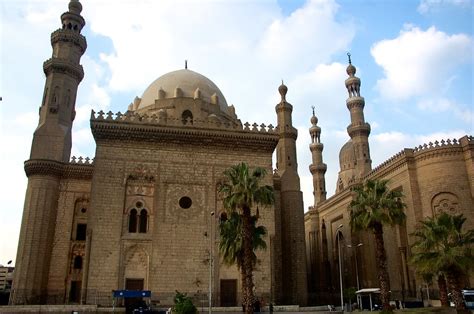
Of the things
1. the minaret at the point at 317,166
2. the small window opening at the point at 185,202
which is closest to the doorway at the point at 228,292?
the small window opening at the point at 185,202

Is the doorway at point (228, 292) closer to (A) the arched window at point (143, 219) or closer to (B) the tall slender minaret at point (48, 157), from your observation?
(A) the arched window at point (143, 219)

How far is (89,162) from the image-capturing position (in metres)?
28.1

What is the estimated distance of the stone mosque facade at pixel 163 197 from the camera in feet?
74.8

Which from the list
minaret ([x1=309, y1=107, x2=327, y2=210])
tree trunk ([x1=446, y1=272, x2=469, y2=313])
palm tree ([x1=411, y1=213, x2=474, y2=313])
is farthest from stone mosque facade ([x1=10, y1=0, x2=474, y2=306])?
minaret ([x1=309, y1=107, x2=327, y2=210])

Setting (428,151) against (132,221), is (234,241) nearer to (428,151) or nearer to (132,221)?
(132,221)

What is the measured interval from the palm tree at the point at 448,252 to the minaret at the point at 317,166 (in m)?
26.5

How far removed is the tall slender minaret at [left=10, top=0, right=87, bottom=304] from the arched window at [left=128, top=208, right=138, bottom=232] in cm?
602

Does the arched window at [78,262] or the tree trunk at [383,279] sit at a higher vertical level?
the arched window at [78,262]

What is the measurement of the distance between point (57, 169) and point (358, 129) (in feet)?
84.5

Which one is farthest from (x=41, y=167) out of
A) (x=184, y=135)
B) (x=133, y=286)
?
(x=133, y=286)

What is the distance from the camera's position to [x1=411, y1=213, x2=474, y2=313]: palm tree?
58.4 ft

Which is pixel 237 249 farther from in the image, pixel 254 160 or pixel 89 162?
pixel 89 162

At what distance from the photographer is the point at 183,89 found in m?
32.2

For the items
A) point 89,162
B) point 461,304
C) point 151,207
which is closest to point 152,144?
point 151,207
